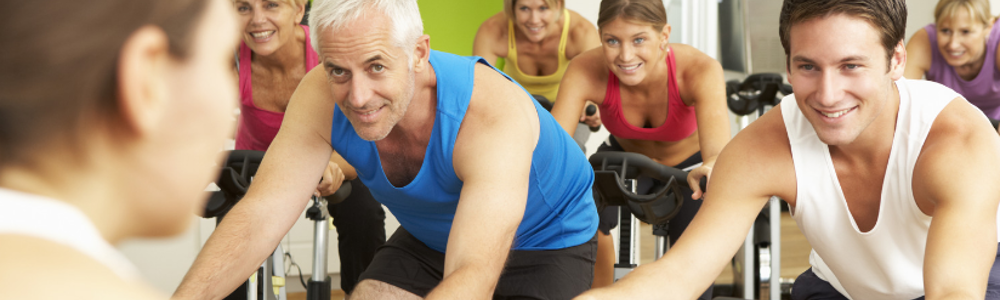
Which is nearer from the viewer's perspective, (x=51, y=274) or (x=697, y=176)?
(x=51, y=274)

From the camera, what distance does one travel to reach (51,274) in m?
0.42

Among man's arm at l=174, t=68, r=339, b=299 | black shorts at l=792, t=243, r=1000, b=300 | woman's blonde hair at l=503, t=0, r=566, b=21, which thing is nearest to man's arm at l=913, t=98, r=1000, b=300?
black shorts at l=792, t=243, r=1000, b=300

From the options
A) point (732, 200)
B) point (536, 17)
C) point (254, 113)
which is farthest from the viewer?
point (536, 17)

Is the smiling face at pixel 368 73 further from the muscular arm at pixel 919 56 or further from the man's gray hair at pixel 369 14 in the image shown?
the muscular arm at pixel 919 56

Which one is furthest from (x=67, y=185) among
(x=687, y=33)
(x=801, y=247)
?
(x=801, y=247)

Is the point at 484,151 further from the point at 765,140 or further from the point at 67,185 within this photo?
the point at 67,185

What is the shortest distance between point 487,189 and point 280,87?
1.26 m

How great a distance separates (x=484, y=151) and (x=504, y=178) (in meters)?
0.06

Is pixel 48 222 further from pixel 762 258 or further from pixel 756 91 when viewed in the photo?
pixel 756 91

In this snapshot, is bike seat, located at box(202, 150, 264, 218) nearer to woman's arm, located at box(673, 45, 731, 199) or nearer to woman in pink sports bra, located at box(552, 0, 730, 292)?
woman in pink sports bra, located at box(552, 0, 730, 292)

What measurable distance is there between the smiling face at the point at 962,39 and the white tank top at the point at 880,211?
2.14 meters

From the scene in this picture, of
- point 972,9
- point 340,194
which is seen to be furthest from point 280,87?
point 972,9

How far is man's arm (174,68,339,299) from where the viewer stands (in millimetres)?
1429

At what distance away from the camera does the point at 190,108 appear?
470mm
